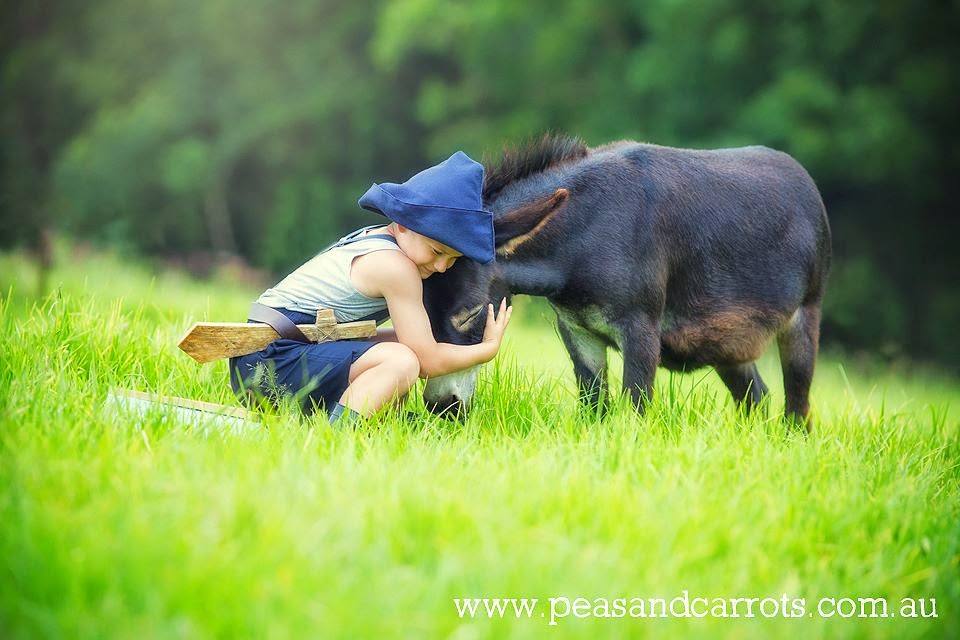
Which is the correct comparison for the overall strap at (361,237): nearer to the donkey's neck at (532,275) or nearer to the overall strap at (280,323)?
the overall strap at (280,323)

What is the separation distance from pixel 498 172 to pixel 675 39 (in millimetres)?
12212

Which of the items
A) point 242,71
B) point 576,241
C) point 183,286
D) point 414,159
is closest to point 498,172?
point 576,241

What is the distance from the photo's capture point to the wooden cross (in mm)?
3816

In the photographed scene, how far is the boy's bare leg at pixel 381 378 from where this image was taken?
3.79 metres

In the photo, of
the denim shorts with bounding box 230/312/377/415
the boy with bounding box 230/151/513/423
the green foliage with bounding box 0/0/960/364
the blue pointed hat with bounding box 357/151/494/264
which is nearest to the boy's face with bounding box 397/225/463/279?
the boy with bounding box 230/151/513/423

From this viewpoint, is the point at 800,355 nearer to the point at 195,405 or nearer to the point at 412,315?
the point at 412,315

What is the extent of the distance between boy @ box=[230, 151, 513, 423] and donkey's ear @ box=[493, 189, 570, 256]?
0.23 metres

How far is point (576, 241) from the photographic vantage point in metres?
4.15

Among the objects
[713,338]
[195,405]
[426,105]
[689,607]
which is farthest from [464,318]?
[426,105]

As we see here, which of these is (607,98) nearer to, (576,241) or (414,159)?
(414,159)

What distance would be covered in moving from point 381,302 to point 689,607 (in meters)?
2.10

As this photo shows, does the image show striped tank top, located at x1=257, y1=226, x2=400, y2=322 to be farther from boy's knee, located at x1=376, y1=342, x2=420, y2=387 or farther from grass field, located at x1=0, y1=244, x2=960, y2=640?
grass field, located at x1=0, y1=244, x2=960, y2=640

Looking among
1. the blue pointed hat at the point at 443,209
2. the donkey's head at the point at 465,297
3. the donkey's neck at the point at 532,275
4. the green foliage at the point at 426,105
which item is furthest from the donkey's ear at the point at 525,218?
the green foliage at the point at 426,105

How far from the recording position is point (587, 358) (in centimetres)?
458
